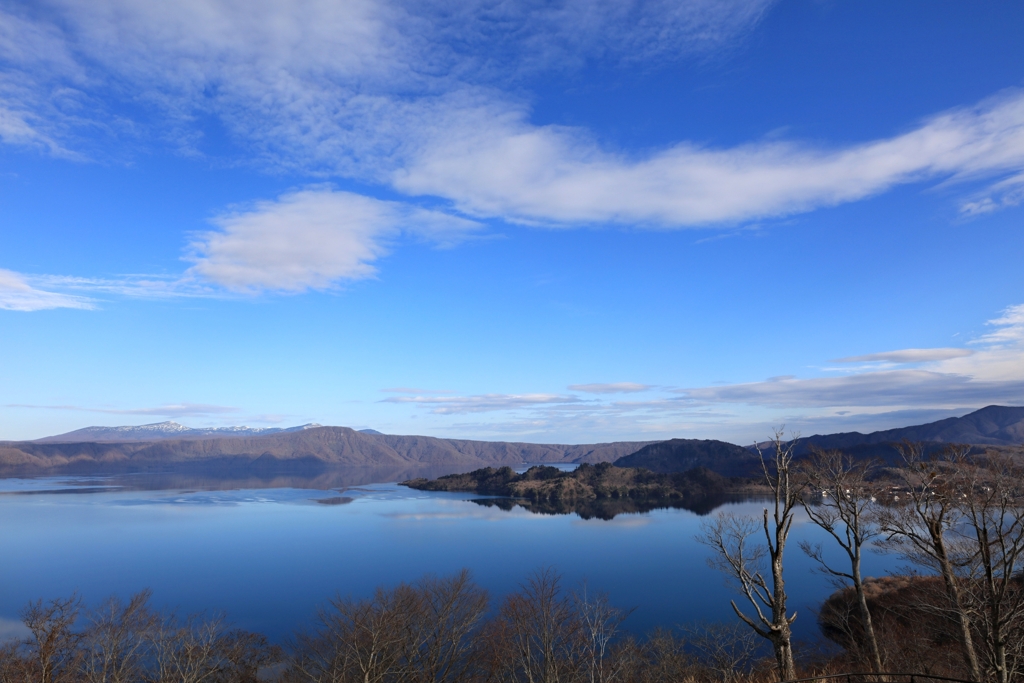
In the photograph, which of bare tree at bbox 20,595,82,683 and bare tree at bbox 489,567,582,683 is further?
A: bare tree at bbox 489,567,582,683

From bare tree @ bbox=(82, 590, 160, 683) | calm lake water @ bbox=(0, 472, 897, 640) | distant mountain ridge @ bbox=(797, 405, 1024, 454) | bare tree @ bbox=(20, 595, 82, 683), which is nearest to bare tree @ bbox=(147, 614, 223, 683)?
bare tree @ bbox=(82, 590, 160, 683)

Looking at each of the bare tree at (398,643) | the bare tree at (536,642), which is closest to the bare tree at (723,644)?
the bare tree at (536,642)

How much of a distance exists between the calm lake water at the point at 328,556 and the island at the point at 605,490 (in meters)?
11.5

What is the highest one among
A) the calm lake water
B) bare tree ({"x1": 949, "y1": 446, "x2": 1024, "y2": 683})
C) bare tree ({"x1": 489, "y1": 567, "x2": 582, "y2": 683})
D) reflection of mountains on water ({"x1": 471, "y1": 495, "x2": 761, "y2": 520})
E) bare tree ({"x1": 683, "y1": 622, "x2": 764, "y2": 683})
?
bare tree ({"x1": 949, "y1": 446, "x2": 1024, "y2": 683})

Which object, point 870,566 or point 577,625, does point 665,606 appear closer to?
point 577,625

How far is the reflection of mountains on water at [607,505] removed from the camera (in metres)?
102

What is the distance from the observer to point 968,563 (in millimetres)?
16375

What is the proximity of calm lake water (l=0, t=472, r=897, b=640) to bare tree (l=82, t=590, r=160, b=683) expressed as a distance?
4731mm

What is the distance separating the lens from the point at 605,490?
431 feet

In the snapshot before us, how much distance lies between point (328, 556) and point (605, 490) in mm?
84216

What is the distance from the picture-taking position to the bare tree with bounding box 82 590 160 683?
80.4ft

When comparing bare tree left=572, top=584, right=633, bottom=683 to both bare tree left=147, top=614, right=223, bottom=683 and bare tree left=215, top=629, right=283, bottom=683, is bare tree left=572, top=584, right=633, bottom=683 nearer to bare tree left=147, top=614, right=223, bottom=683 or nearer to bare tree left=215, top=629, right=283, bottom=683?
bare tree left=215, top=629, right=283, bottom=683

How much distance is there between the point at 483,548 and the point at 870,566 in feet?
126

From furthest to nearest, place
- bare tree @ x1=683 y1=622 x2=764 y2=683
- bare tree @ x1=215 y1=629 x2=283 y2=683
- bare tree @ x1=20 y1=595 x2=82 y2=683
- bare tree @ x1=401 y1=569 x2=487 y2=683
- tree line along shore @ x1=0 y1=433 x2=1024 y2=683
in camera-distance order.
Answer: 1. bare tree @ x1=683 y1=622 x2=764 y2=683
2. bare tree @ x1=215 y1=629 x2=283 y2=683
3. bare tree @ x1=401 y1=569 x2=487 y2=683
4. bare tree @ x1=20 y1=595 x2=82 y2=683
5. tree line along shore @ x1=0 y1=433 x2=1024 y2=683
